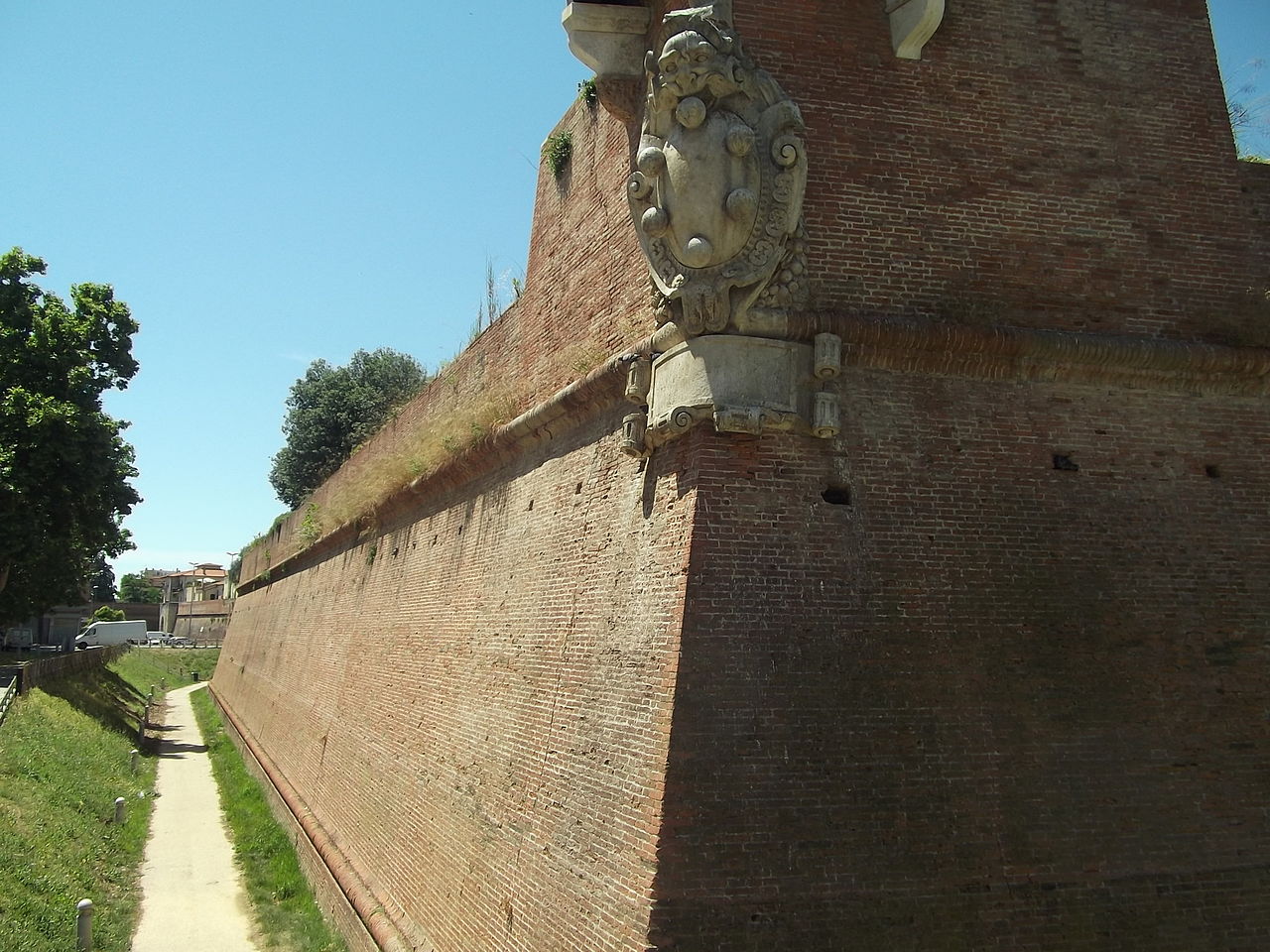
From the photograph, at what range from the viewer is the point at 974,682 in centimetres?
553

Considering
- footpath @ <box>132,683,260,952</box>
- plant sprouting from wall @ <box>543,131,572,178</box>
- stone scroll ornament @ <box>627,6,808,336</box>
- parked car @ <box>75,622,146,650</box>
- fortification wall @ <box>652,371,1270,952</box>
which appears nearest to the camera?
fortification wall @ <box>652,371,1270,952</box>

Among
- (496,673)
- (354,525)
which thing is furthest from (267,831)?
(496,673)

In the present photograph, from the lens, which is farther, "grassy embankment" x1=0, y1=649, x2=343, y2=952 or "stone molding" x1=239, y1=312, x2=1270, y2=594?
"grassy embankment" x1=0, y1=649, x2=343, y2=952

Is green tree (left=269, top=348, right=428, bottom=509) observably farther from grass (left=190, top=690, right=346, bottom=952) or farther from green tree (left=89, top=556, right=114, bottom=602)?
green tree (left=89, top=556, right=114, bottom=602)

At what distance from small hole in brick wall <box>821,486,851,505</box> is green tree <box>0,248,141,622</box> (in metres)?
19.8

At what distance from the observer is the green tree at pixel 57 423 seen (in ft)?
64.9

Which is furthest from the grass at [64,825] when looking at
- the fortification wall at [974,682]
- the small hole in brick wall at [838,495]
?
the small hole in brick wall at [838,495]

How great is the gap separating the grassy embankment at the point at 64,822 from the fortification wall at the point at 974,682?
6965 millimetres

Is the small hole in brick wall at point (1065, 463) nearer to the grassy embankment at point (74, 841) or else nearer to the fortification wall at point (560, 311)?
the fortification wall at point (560, 311)

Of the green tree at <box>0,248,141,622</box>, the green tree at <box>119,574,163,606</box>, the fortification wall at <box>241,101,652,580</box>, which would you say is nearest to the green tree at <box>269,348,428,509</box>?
the green tree at <box>0,248,141,622</box>

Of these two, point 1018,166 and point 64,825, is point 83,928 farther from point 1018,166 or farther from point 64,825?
point 1018,166

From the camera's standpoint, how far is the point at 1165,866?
530 cm

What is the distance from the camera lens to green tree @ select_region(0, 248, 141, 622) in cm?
1978

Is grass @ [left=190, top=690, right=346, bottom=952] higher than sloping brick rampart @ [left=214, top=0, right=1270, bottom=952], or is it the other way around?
sloping brick rampart @ [left=214, top=0, right=1270, bottom=952]
